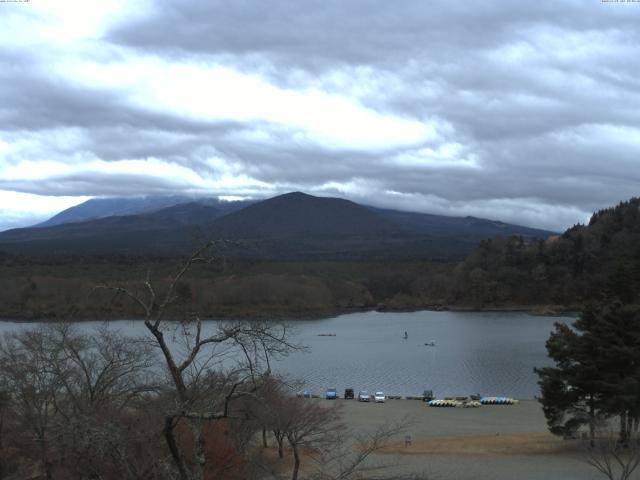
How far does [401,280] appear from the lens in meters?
115

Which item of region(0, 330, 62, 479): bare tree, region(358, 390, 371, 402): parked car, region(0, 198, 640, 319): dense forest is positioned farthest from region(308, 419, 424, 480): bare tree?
region(0, 198, 640, 319): dense forest

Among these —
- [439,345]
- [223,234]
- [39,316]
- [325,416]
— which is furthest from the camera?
[39,316]

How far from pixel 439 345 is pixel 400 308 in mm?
43104

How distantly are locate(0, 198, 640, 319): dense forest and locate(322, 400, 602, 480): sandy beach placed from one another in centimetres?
4746

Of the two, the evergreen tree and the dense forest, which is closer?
the evergreen tree

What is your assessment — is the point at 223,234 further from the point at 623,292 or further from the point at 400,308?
the point at 400,308

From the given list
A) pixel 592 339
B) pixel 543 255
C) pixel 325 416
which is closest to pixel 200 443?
pixel 325 416

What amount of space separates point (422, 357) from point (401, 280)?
6260 cm

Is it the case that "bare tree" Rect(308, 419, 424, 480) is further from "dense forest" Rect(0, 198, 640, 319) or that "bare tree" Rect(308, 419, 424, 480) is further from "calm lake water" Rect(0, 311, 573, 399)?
"dense forest" Rect(0, 198, 640, 319)

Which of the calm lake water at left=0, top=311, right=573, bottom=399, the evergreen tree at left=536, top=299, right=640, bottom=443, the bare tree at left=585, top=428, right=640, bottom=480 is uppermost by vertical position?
the evergreen tree at left=536, top=299, right=640, bottom=443

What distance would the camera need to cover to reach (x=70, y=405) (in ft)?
50.7

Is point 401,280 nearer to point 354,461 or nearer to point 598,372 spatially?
point 598,372

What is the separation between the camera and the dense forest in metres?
84.9

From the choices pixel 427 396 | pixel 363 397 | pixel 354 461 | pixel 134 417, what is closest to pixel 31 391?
pixel 134 417
